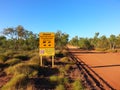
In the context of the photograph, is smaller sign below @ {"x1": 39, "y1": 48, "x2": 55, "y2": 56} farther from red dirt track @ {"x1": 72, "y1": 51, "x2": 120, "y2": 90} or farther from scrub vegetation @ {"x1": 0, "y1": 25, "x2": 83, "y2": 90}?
red dirt track @ {"x1": 72, "y1": 51, "x2": 120, "y2": 90}

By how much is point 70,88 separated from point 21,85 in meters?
2.22

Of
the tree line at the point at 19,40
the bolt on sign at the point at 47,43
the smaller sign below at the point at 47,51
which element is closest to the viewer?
the smaller sign below at the point at 47,51

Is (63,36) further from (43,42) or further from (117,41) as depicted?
(43,42)

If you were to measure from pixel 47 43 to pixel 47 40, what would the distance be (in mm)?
267

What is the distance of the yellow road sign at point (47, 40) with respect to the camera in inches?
691

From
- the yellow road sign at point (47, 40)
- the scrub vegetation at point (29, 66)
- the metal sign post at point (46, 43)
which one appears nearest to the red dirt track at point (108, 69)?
the scrub vegetation at point (29, 66)

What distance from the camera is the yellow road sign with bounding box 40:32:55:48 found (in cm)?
1755

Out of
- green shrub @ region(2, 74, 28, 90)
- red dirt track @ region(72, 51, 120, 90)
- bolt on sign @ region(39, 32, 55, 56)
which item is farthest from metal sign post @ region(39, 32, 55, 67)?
green shrub @ region(2, 74, 28, 90)

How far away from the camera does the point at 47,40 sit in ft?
58.2

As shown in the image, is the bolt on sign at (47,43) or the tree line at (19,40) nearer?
the bolt on sign at (47,43)

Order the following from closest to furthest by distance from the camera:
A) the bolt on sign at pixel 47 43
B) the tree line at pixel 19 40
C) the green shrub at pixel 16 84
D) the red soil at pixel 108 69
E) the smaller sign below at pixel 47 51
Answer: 1. the green shrub at pixel 16 84
2. the red soil at pixel 108 69
3. the smaller sign below at pixel 47 51
4. the bolt on sign at pixel 47 43
5. the tree line at pixel 19 40

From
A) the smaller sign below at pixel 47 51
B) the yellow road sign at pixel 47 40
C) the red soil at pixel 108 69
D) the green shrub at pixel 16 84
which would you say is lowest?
the red soil at pixel 108 69

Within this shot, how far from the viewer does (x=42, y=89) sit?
344 inches

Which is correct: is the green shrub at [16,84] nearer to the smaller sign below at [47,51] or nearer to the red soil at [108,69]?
the red soil at [108,69]
